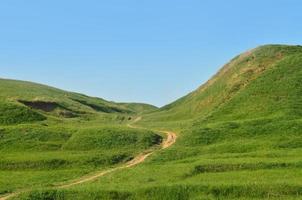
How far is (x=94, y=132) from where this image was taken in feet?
206

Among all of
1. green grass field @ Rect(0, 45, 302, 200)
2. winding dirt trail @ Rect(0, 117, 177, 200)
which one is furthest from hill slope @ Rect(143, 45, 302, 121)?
winding dirt trail @ Rect(0, 117, 177, 200)

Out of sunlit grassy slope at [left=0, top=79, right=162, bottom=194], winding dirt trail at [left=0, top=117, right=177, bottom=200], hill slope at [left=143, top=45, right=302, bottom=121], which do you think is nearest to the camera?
winding dirt trail at [left=0, top=117, right=177, bottom=200]

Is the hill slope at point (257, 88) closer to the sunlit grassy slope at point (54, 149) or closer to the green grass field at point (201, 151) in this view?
the green grass field at point (201, 151)

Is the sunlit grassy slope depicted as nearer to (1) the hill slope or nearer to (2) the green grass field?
(2) the green grass field

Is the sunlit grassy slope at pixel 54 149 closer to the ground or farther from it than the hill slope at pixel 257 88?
closer to the ground

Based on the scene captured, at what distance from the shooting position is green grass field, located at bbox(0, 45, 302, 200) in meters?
33.3

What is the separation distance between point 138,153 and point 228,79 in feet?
134

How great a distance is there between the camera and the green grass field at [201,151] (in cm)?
3334

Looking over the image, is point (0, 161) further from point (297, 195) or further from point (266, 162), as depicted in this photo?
point (297, 195)

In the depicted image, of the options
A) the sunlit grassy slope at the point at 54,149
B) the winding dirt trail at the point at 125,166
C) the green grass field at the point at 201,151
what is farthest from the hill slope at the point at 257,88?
the sunlit grassy slope at the point at 54,149

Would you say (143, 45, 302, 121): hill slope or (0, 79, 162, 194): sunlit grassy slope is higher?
(143, 45, 302, 121): hill slope

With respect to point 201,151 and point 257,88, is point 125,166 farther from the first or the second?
point 257,88

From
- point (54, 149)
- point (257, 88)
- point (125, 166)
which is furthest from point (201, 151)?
point (257, 88)

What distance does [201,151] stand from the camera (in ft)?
166
